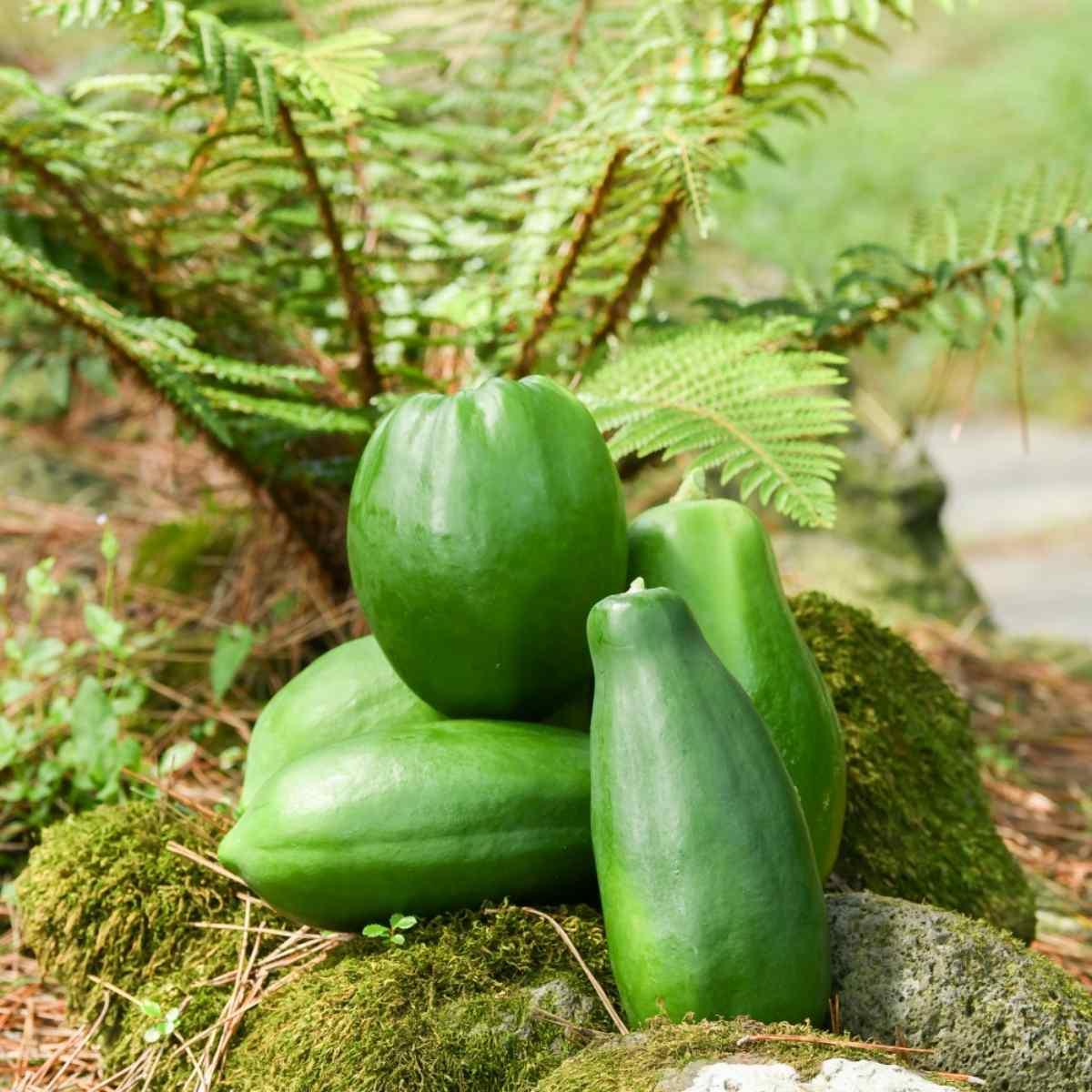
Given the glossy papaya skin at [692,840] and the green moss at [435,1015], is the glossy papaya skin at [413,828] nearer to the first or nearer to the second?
the green moss at [435,1015]

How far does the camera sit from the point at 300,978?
1.70m

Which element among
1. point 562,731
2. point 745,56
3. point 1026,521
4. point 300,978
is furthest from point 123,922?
point 1026,521

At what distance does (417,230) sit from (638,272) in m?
0.63

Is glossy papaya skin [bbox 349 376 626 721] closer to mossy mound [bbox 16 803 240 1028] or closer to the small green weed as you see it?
mossy mound [bbox 16 803 240 1028]

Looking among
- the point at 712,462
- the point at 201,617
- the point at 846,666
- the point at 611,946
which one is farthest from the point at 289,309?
the point at 611,946

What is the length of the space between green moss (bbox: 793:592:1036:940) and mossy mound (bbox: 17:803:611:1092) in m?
0.64

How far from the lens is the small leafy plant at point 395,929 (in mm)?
1628

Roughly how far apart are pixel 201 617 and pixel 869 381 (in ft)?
25.6

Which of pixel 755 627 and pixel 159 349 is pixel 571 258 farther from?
pixel 755 627

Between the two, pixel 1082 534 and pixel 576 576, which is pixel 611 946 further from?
pixel 1082 534

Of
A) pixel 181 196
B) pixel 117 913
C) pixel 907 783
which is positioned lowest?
pixel 907 783

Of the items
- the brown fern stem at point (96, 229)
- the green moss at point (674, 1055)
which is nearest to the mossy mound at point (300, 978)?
the green moss at point (674, 1055)

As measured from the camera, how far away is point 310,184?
8.52ft

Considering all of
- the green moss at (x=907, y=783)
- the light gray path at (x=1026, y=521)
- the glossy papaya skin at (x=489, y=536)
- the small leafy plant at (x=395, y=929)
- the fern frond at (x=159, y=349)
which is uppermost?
the fern frond at (x=159, y=349)
